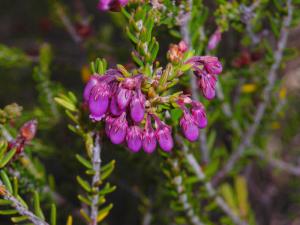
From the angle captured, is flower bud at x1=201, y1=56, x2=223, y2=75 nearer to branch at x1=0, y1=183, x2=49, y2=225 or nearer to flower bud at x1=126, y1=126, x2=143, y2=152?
flower bud at x1=126, y1=126, x2=143, y2=152

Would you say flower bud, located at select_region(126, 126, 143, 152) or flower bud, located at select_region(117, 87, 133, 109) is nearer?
flower bud, located at select_region(117, 87, 133, 109)

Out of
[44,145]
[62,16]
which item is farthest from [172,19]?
[62,16]

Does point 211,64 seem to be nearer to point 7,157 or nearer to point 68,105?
point 68,105

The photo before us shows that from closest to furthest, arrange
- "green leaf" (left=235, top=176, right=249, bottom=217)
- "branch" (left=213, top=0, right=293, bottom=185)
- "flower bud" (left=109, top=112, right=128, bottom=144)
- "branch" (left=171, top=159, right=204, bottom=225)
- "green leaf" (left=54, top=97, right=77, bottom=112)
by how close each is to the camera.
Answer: "flower bud" (left=109, top=112, right=128, bottom=144)
"green leaf" (left=54, top=97, right=77, bottom=112)
"branch" (left=171, top=159, right=204, bottom=225)
"branch" (left=213, top=0, right=293, bottom=185)
"green leaf" (left=235, top=176, right=249, bottom=217)

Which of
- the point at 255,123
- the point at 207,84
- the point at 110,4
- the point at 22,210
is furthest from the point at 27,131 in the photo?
the point at 255,123

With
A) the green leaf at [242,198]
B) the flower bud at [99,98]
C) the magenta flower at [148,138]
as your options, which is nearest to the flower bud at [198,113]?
the magenta flower at [148,138]

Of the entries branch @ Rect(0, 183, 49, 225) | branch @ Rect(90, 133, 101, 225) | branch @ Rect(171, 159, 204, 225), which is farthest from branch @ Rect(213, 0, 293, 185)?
branch @ Rect(0, 183, 49, 225)

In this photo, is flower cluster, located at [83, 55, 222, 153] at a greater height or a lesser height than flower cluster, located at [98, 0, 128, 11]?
lesser
